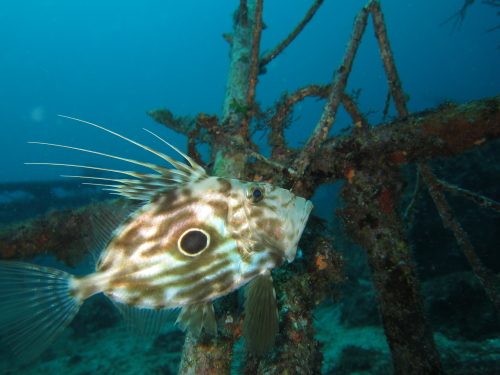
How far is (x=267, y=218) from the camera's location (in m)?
2.10

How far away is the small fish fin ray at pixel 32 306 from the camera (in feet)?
6.45

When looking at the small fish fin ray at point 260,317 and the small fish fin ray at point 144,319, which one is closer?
the small fish fin ray at point 260,317

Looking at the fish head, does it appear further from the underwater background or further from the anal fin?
the underwater background

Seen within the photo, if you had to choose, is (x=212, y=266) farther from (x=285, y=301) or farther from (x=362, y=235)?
(x=362, y=235)

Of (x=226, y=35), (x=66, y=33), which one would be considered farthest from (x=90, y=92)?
(x=226, y=35)

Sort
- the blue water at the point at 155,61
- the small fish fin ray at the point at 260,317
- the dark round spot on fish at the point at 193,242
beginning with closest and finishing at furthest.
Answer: the small fish fin ray at the point at 260,317
the dark round spot on fish at the point at 193,242
the blue water at the point at 155,61

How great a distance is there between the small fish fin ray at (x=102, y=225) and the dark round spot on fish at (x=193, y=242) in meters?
0.52

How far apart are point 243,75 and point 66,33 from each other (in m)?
212

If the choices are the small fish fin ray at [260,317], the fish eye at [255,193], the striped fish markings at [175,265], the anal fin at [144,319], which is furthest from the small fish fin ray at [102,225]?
the small fish fin ray at [260,317]

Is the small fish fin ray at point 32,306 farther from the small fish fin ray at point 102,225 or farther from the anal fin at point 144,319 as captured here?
the anal fin at point 144,319

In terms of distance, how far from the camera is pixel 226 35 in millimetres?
6934

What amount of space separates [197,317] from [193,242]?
0.61 m

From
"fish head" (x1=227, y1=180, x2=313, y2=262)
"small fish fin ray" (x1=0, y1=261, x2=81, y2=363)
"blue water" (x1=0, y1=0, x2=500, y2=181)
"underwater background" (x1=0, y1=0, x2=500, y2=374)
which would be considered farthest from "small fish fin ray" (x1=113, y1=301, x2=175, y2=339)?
"blue water" (x1=0, y1=0, x2=500, y2=181)

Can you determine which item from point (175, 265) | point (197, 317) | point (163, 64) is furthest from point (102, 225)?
point (163, 64)
